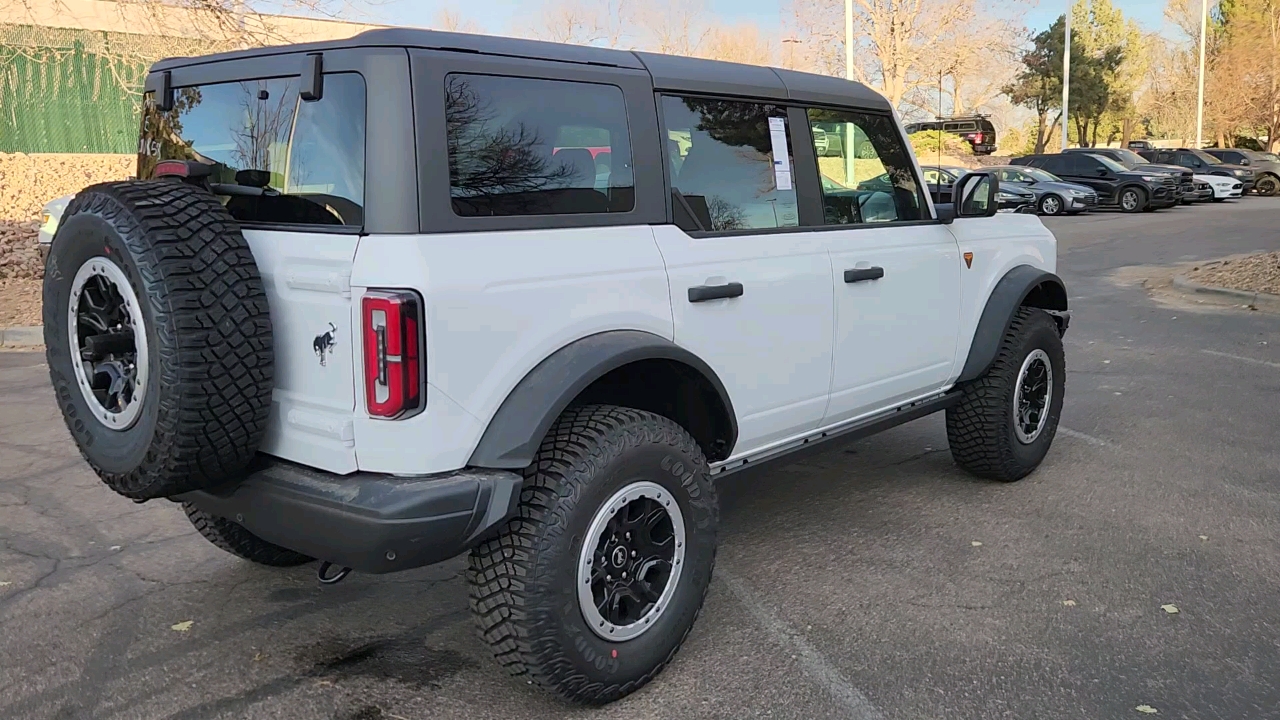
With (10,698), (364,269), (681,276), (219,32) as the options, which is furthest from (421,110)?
(219,32)

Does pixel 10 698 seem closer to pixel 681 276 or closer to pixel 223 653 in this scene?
pixel 223 653

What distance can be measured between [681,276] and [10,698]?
2534mm

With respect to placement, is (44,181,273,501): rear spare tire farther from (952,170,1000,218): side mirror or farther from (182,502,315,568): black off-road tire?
(952,170,1000,218): side mirror

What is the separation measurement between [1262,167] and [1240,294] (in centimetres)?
2903

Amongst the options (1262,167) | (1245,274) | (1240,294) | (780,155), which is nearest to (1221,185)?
(1262,167)

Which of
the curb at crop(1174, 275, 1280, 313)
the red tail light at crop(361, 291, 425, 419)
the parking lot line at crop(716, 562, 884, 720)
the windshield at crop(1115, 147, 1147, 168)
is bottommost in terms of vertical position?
the parking lot line at crop(716, 562, 884, 720)

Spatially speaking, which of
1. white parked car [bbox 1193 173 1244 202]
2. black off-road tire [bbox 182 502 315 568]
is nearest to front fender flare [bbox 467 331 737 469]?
black off-road tire [bbox 182 502 315 568]

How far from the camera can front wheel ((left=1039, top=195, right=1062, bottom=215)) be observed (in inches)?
1014

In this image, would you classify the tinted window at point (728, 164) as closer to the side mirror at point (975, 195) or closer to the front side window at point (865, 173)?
the front side window at point (865, 173)

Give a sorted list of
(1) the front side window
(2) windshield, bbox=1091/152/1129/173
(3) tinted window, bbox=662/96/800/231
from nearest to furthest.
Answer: (3) tinted window, bbox=662/96/800/231 < (1) the front side window < (2) windshield, bbox=1091/152/1129/173

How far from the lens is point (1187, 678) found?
3.25m

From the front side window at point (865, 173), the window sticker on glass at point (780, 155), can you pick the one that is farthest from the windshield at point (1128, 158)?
the window sticker on glass at point (780, 155)

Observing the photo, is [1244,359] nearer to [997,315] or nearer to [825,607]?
[997,315]

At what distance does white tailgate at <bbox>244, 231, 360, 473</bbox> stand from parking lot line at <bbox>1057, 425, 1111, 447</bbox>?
4750mm
